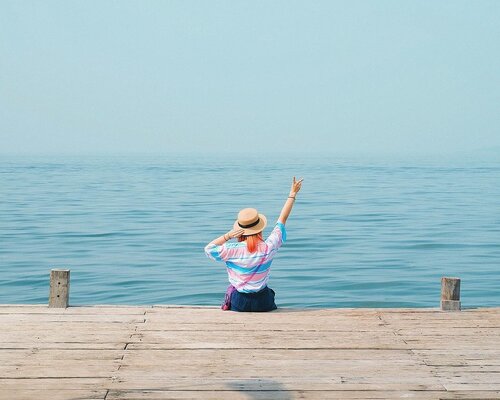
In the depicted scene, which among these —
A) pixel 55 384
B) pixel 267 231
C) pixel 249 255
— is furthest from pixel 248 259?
pixel 267 231

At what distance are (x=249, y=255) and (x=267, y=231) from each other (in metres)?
18.3

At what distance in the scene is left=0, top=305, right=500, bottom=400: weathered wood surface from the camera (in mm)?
5859

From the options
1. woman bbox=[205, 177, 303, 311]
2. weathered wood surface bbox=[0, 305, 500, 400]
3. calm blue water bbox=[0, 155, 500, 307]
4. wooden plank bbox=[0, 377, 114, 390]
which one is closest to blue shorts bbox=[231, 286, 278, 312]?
woman bbox=[205, 177, 303, 311]

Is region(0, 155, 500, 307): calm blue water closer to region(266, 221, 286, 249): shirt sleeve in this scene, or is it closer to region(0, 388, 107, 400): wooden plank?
region(266, 221, 286, 249): shirt sleeve

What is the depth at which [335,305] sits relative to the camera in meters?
15.0

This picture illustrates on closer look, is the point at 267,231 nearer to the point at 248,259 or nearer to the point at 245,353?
the point at 248,259

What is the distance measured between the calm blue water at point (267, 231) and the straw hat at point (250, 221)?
679cm

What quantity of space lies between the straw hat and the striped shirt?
12 cm

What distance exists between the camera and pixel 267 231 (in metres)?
26.5

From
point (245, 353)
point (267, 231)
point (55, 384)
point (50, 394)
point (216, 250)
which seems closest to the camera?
point (50, 394)

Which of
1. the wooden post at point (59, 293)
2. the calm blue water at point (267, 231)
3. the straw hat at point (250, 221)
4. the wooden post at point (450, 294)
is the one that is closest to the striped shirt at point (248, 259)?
the straw hat at point (250, 221)

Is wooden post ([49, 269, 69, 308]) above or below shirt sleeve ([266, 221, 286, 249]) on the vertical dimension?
below

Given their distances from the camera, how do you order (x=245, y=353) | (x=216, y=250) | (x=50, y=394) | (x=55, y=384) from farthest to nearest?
(x=216, y=250)
(x=245, y=353)
(x=55, y=384)
(x=50, y=394)

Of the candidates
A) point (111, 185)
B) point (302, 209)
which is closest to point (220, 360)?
point (302, 209)
